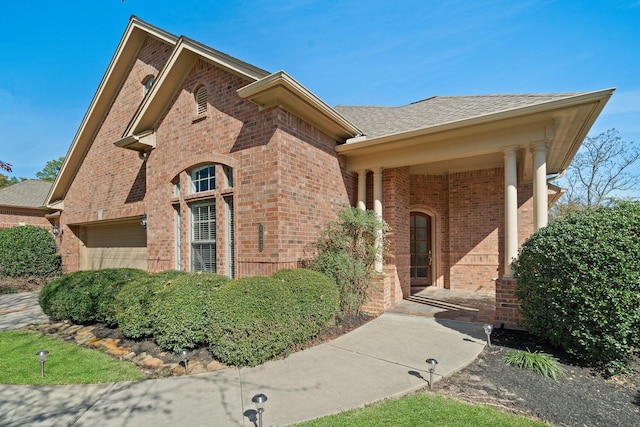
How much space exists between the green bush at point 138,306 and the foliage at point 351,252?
2940mm

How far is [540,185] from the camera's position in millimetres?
6000

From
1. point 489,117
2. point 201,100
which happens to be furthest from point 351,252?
point 201,100

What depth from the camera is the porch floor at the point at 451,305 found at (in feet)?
22.3

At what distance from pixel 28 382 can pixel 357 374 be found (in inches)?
165

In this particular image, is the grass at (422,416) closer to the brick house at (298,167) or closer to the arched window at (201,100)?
the brick house at (298,167)

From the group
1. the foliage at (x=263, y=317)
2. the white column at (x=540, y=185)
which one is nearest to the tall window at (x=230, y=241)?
the foliage at (x=263, y=317)

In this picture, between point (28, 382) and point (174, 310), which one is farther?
point (174, 310)

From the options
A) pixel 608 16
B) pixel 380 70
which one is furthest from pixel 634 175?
pixel 380 70

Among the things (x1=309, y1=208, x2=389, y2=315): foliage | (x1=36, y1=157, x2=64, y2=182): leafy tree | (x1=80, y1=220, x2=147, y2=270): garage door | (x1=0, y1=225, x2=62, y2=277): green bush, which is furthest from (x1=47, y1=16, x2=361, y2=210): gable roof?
(x1=36, y1=157, x2=64, y2=182): leafy tree

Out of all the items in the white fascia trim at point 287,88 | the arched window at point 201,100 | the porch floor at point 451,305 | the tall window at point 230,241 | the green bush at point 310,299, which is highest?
the arched window at point 201,100

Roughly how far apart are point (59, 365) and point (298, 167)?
5034mm

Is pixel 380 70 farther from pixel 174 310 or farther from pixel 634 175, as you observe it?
pixel 634 175

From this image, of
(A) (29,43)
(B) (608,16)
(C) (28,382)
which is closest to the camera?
(C) (28,382)

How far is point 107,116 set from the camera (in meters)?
12.3
